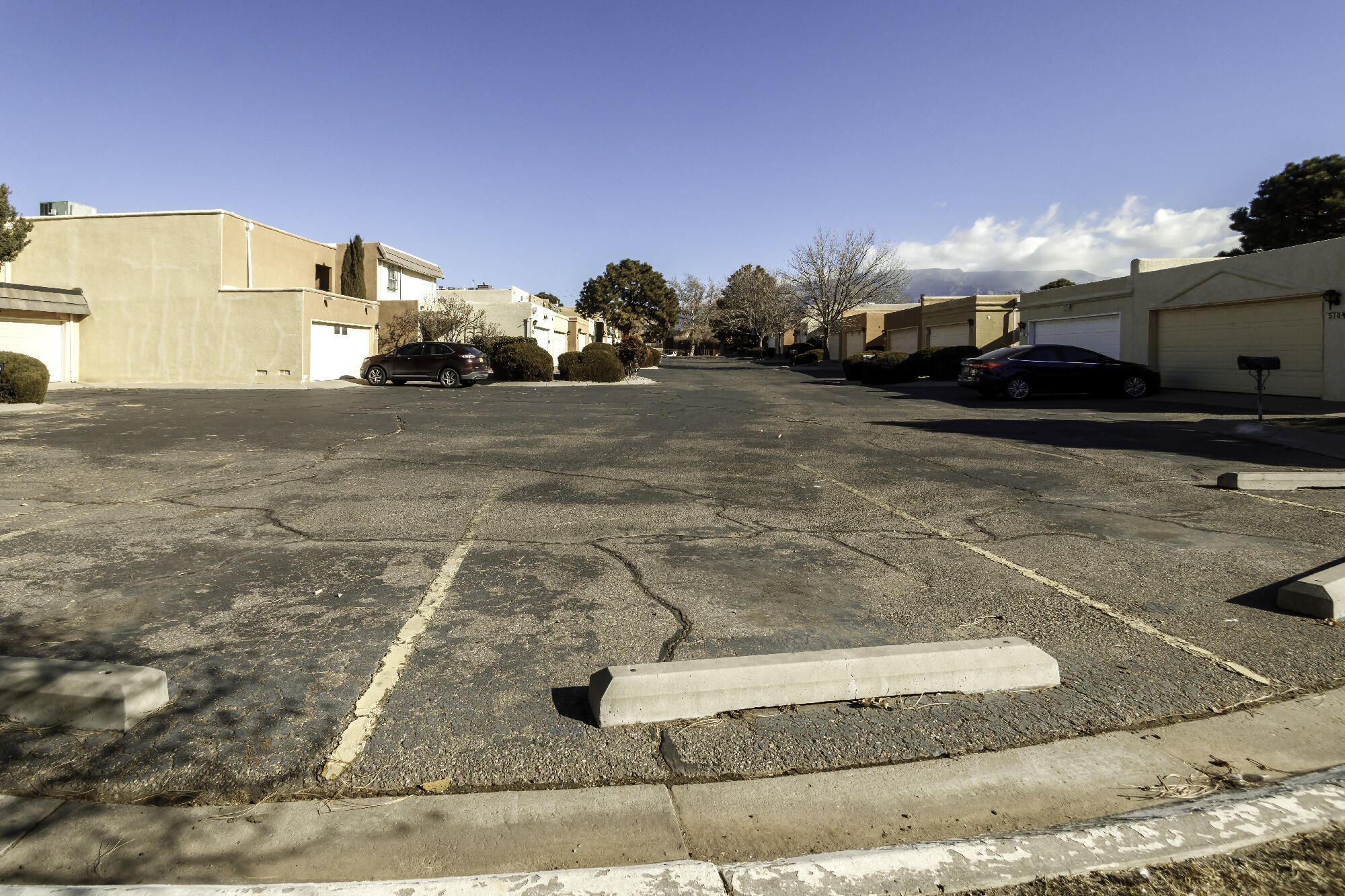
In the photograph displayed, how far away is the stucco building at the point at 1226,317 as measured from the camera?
18516 millimetres

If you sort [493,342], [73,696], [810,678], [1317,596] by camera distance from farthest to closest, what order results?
[493,342] → [1317,596] → [810,678] → [73,696]

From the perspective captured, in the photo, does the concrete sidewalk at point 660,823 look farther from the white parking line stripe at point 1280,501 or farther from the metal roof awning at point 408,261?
the metal roof awning at point 408,261

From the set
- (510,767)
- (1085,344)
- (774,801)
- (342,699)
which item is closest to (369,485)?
(342,699)

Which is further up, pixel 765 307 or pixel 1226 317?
pixel 765 307

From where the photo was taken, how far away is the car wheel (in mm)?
21172

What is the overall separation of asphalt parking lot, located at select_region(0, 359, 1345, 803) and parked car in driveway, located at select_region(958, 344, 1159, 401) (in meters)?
10.1

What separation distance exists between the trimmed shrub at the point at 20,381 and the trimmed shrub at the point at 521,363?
16477 millimetres

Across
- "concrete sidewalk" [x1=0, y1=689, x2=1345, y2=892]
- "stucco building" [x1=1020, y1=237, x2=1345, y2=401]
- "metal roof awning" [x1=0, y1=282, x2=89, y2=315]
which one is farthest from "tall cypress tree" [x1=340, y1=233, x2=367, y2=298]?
"concrete sidewalk" [x1=0, y1=689, x2=1345, y2=892]

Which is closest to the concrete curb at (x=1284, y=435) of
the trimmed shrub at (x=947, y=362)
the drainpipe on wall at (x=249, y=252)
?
the trimmed shrub at (x=947, y=362)

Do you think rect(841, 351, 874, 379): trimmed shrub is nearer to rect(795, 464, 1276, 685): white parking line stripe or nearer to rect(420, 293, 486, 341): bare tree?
rect(420, 293, 486, 341): bare tree

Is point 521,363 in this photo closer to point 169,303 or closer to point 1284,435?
point 169,303

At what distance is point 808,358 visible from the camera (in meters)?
58.3

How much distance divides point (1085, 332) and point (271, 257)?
3068cm

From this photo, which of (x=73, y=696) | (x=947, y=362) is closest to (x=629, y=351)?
(x=947, y=362)
